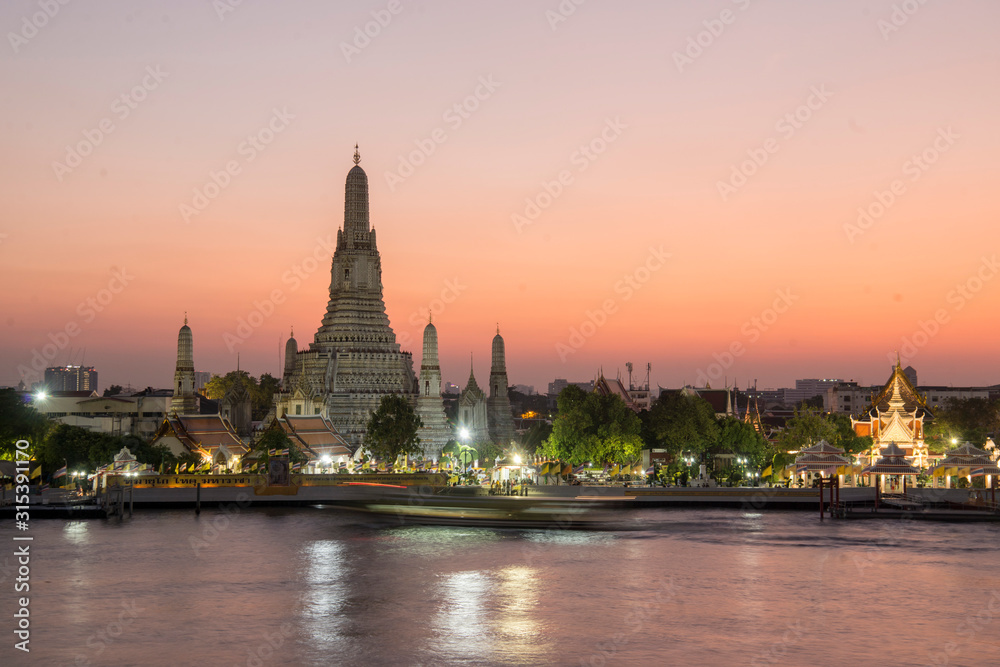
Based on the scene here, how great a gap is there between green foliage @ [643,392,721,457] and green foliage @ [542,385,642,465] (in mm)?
4031

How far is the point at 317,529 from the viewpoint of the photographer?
6028cm

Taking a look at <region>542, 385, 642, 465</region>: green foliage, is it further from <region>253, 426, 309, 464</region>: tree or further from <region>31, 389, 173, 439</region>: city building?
<region>31, 389, 173, 439</region>: city building

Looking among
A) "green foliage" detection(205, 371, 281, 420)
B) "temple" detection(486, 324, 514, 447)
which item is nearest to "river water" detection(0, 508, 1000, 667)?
"temple" detection(486, 324, 514, 447)

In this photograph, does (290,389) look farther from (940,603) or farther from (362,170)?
(940,603)

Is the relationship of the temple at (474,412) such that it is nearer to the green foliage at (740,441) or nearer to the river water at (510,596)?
the green foliage at (740,441)

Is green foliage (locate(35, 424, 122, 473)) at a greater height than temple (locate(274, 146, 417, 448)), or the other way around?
temple (locate(274, 146, 417, 448))

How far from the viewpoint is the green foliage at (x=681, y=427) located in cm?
8862

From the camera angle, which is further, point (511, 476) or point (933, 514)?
point (511, 476)

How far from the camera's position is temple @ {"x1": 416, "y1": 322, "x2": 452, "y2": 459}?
94688 millimetres

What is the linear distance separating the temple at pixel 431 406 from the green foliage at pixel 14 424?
3166cm

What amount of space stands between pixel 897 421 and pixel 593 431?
77.8 ft

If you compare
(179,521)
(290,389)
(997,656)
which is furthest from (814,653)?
(290,389)

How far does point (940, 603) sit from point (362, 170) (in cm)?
7772

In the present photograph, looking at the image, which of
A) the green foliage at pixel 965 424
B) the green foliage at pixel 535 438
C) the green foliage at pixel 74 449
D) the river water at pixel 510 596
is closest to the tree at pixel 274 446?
the green foliage at pixel 74 449
